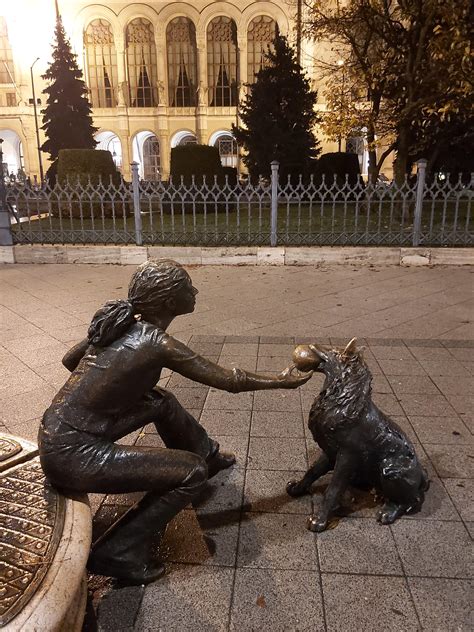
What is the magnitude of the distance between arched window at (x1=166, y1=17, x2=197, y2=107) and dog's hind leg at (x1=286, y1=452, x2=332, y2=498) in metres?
46.8

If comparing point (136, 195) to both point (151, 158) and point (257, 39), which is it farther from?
point (151, 158)

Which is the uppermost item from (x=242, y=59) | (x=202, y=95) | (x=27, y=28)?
(x=27, y=28)

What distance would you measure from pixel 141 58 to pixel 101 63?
11.7ft

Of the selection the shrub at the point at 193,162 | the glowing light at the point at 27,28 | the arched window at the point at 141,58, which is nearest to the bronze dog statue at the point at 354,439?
the shrub at the point at 193,162

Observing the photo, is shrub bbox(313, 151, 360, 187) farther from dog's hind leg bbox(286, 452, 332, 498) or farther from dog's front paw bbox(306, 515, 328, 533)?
dog's front paw bbox(306, 515, 328, 533)

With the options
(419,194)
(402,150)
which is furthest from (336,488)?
(402,150)

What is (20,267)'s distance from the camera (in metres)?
10.3

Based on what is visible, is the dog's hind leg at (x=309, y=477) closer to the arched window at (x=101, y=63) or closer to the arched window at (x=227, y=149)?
the arched window at (x=227, y=149)

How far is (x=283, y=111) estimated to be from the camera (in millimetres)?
20094

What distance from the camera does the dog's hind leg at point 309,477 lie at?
9.78 feet

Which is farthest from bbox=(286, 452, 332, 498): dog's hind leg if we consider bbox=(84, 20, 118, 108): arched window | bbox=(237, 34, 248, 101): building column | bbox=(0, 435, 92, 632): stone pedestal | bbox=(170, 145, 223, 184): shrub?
bbox=(84, 20, 118, 108): arched window

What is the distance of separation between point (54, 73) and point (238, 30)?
814 inches

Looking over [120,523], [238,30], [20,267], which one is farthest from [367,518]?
[238,30]

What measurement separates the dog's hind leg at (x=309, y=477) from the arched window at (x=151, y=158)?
4718 centimetres
